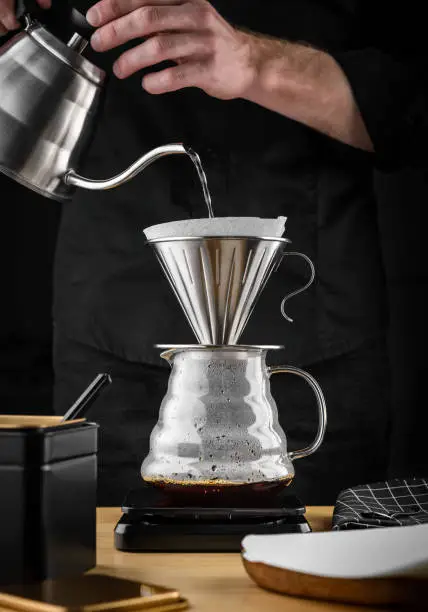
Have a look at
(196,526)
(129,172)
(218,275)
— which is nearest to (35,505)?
A: (196,526)

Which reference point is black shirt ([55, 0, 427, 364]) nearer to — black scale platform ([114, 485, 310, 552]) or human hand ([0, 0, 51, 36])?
human hand ([0, 0, 51, 36])

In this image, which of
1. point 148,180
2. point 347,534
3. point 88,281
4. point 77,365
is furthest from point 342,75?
point 347,534

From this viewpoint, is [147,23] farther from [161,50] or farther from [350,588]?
[350,588]

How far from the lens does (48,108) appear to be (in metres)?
0.99

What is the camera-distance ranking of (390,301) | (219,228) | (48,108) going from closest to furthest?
(219,228)
(48,108)
(390,301)

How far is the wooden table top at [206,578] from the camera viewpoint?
608mm

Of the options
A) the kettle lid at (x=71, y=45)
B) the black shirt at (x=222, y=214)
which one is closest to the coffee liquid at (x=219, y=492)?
the kettle lid at (x=71, y=45)

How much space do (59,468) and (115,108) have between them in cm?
97

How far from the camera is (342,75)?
1.41 meters

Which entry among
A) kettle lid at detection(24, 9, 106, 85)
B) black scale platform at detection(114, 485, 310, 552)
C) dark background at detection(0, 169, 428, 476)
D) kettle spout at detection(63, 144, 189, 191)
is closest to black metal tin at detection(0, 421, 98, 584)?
black scale platform at detection(114, 485, 310, 552)

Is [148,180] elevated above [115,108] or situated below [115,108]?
below

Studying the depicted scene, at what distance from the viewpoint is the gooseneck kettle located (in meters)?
0.97

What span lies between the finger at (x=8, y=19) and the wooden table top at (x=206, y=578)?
0.59 metres

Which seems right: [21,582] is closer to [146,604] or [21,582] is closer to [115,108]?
[146,604]
